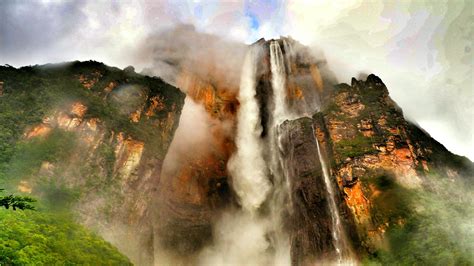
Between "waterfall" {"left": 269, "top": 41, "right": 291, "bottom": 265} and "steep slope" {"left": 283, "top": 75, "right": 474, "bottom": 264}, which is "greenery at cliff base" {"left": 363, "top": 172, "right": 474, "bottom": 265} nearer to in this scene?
"steep slope" {"left": 283, "top": 75, "right": 474, "bottom": 264}

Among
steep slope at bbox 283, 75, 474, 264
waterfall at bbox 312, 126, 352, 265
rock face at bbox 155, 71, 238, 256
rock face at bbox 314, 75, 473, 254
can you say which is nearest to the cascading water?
waterfall at bbox 312, 126, 352, 265

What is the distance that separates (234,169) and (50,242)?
3026 cm

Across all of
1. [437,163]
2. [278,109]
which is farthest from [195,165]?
[437,163]

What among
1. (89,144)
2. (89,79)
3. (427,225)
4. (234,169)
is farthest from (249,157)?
(427,225)

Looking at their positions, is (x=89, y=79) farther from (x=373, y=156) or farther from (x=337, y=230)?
(x=373, y=156)

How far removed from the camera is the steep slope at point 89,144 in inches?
1237

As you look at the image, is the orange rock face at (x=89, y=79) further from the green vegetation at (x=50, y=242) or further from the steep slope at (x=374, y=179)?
the steep slope at (x=374, y=179)

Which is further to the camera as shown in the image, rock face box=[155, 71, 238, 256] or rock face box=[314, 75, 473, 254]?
rock face box=[155, 71, 238, 256]

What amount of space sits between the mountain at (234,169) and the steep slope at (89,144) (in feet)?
0.41

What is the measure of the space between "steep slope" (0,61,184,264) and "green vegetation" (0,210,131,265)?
3.39 meters

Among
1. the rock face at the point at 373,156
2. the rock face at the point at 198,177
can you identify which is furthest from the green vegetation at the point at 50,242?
the rock face at the point at 373,156

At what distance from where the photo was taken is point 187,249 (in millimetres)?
41906

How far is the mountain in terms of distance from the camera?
3266 centimetres

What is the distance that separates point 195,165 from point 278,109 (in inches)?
561
